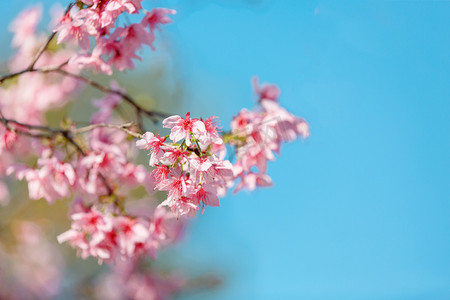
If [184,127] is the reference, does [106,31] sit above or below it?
above

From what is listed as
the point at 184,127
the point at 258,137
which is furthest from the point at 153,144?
the point at 258,137

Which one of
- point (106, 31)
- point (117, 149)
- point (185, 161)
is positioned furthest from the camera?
point (117, 149)

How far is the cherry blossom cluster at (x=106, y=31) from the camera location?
3.67ft

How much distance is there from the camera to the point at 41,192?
1.29 metres

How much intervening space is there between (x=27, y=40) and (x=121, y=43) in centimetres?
84

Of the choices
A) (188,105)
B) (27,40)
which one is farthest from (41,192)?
(188,105)

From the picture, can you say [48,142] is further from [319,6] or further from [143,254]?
[319,6]

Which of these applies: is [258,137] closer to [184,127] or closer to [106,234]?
[184,127]

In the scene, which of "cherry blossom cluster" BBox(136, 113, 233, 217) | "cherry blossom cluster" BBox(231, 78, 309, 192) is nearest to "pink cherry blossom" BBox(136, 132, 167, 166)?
"cherry blossom cluster" BBox(136, 113, 233, 217)

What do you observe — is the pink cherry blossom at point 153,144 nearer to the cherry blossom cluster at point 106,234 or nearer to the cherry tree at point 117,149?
the cherry tree at point 117,149

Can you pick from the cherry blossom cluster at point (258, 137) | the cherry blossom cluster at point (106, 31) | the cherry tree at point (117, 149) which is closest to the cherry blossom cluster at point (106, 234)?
the cherry tree at point (117, 149)

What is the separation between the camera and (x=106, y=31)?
122 cm

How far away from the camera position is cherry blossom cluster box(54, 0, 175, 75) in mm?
1118

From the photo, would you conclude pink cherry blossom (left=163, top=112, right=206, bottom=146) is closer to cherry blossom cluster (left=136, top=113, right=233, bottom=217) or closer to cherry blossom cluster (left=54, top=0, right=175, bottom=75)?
cherry blossom cluster (left=136, top=113, right=233, bottom=217)
